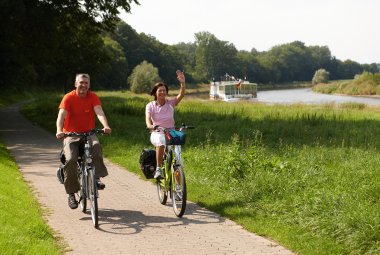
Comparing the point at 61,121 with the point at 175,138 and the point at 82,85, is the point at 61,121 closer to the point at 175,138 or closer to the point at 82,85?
the point at 82,85

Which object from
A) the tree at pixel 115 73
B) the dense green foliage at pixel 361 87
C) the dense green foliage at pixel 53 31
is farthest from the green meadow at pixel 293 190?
the tree at pixel 115 73

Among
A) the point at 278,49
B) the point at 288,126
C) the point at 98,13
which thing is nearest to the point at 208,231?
the point at 288,126

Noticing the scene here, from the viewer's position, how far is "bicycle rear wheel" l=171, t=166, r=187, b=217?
23.8 ft

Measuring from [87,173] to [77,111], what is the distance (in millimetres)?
921

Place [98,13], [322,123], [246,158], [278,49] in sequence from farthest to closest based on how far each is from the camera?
[278,49] → [98,13] → [322,123] → [246,158]

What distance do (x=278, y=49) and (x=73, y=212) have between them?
16865 centimetres

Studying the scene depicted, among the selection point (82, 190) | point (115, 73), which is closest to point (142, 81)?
point (115, 73)

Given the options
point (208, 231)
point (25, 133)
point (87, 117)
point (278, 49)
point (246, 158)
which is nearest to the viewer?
point (208, 231)

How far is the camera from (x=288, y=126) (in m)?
20.1

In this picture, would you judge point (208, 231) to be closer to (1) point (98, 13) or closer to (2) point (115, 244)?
(2) point (115, 244)

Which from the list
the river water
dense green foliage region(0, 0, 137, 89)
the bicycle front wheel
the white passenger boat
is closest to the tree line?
dense green foliage region(0, 0, 137, 89)

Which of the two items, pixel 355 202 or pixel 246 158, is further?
pixel 246 158

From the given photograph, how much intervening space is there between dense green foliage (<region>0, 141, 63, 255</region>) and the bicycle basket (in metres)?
2.13

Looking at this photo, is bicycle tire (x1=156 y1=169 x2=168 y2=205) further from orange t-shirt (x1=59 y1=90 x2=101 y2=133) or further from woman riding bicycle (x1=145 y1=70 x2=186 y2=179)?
orange t-shirt (x1=59 y1=90 x2=101 y2=133)
